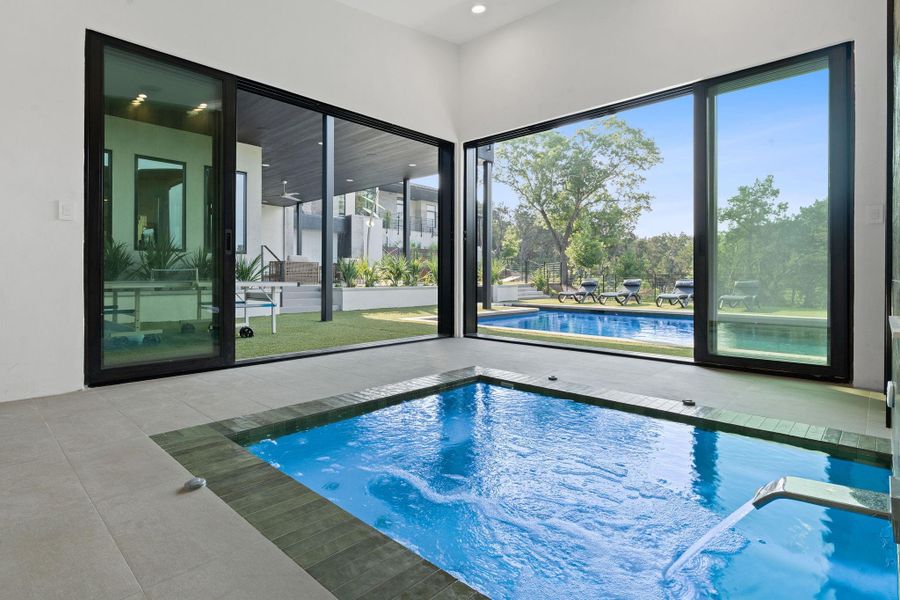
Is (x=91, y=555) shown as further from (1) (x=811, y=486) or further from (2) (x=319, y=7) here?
(2) (x=319, y=7)

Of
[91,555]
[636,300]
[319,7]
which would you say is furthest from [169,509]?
[636,300]

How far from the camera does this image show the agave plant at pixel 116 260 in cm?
361

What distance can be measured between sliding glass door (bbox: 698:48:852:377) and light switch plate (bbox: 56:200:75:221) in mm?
4962

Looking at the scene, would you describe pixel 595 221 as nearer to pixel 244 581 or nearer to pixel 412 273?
pixel 412 273

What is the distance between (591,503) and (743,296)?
3.09 m

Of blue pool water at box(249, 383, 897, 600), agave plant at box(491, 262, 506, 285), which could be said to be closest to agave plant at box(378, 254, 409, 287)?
agave plant at box(491, 262, 506, 285)

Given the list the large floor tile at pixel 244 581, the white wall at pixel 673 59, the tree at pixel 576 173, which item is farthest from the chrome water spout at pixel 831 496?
the tree at pixel 576 173

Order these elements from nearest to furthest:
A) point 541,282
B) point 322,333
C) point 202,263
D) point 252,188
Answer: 1. point 202,263
2. point 322,333
3. point 252,188
4. point 541,282

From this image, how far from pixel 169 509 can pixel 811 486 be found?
198 centimetres

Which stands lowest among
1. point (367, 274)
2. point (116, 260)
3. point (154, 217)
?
point (116, 260)

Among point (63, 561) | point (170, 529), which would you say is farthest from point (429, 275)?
point (63, 561)

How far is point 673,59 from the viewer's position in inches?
174

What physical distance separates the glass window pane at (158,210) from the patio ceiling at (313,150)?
2797mm

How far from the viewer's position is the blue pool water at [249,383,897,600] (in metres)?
1.53
